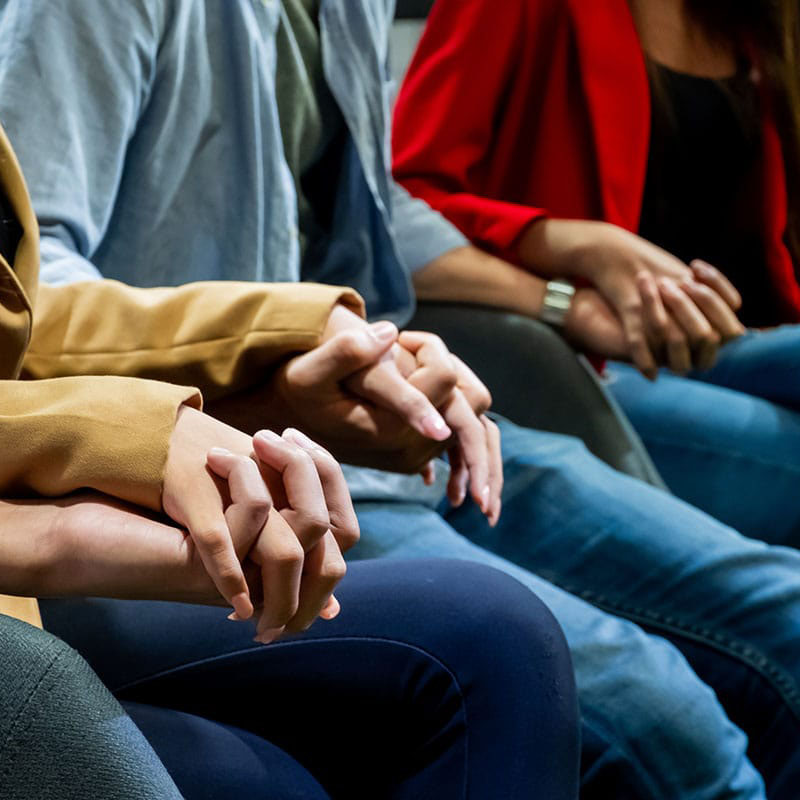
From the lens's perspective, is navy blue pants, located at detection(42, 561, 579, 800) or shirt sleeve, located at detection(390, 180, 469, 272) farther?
shirt sleeve, located at detection(390, 180, 469, 272)

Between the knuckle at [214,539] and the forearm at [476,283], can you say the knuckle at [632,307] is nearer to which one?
the forearm at [476,283]

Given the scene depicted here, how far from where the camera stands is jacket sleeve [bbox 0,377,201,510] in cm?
41

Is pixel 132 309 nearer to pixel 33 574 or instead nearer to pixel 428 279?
pixel 33 574

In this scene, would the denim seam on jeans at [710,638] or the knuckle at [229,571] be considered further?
the denim seam on jeans at [710,638]

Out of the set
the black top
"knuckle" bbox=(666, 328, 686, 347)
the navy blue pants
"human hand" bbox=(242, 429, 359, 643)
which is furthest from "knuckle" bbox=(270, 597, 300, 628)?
the black top

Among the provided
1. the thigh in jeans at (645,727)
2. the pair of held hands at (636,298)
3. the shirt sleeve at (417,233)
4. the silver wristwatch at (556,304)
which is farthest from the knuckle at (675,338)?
the thigh in jeans at (645,727)

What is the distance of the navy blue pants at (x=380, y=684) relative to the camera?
0.53 meters

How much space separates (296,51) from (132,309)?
392mm

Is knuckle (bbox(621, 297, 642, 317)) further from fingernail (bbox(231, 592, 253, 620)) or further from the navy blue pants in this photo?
fingernail (bbox(231, 592, 253, 620))

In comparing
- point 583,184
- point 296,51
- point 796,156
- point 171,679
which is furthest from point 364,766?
point 796,156

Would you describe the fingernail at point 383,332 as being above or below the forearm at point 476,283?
above

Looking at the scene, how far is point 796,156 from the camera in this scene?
4.45ft

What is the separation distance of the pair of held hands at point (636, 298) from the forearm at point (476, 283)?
46 millimetres

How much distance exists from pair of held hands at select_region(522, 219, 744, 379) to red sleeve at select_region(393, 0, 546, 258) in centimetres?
8
